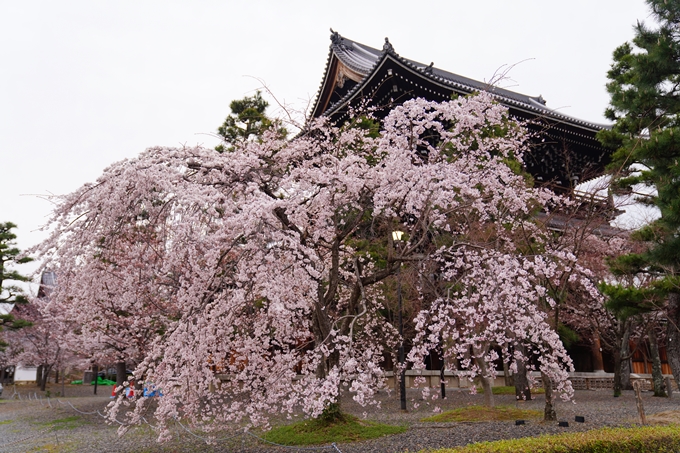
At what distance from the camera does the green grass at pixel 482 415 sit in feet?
35.4

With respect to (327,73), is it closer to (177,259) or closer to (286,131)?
(286,131)

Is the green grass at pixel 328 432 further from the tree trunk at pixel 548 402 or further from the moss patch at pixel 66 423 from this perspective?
the moss patch at pixel 66 423

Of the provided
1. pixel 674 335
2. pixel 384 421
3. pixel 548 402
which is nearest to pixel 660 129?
pixel 674 335

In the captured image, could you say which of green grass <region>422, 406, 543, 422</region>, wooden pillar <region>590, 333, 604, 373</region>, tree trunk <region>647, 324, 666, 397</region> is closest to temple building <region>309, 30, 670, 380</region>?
wooden pillar <region>590, 333, 604, 373</region>

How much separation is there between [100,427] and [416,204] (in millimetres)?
11921

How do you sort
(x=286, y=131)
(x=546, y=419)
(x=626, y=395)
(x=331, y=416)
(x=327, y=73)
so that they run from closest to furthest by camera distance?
1. (x=331, y=416)
2. (x=546, y=419)
3. (x=286, y=131)
4. (x=626, y=395)
5. (x=327, y=73)

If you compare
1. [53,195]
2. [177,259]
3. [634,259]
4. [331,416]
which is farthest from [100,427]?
[634,259]

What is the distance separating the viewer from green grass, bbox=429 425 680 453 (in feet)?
20.1

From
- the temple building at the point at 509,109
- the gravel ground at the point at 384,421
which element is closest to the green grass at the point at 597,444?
the gravel ground at the point at 384,421

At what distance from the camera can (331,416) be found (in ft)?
30.1

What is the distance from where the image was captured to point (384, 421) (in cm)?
1142

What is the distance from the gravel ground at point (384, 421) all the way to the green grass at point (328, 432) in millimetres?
265

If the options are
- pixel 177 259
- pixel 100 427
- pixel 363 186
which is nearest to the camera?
pixel 177 259

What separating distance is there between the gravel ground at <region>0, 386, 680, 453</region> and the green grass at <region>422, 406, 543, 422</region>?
1.92ft
